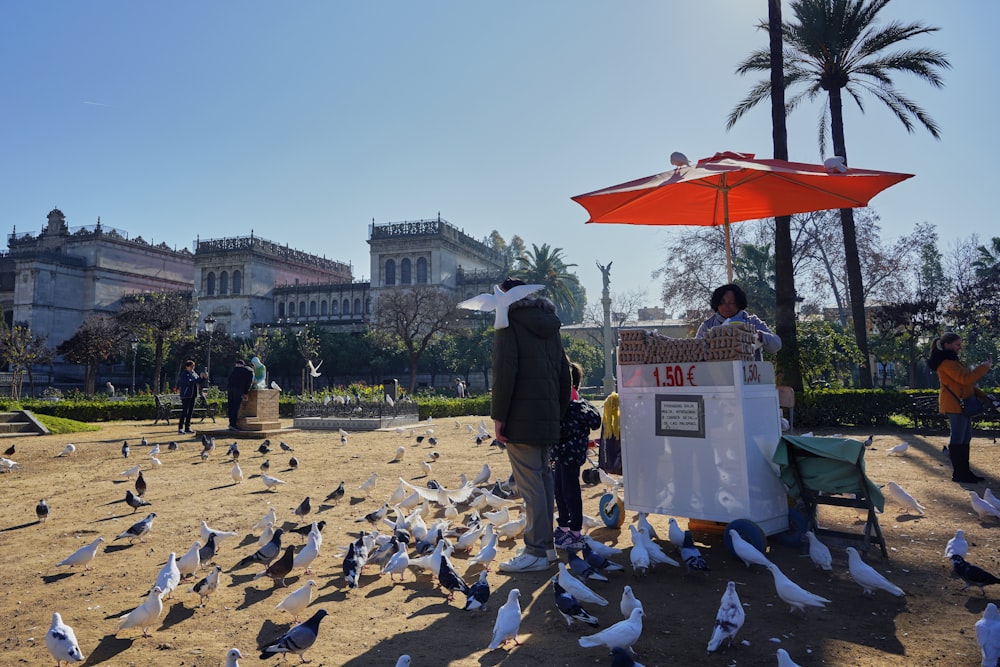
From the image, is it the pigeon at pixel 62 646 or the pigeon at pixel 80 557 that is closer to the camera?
the pigeon at pixel 62 646

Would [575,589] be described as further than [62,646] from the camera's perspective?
Yes

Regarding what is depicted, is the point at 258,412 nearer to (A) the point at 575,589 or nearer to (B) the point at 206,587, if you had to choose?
(B) the point at 206,587

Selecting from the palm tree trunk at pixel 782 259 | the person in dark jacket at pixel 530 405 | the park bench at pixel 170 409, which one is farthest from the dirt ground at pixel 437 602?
the park bench at pixel 170 409

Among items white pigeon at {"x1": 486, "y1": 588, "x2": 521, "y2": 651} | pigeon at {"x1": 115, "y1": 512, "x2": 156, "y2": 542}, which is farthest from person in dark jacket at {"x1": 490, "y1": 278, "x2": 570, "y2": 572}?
pigeon at {"x1": 115, "y1": 512, "x2": 156, "y2": 542}

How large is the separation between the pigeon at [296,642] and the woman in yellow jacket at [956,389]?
7.02 m

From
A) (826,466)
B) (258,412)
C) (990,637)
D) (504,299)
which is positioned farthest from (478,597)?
(258,412)

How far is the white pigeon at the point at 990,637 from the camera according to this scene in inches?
107

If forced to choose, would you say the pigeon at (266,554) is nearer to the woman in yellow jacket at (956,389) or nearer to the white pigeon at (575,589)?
the white pigeon at (575,589)

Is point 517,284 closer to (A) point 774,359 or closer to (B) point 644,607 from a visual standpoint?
(B) point 644,607

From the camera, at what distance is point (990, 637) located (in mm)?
2762

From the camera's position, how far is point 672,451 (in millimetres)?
4547

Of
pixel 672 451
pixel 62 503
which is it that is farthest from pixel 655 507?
pixel 62 503

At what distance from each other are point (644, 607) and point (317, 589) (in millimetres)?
2191

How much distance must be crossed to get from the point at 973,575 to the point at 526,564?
Answer: 8.87 feet
